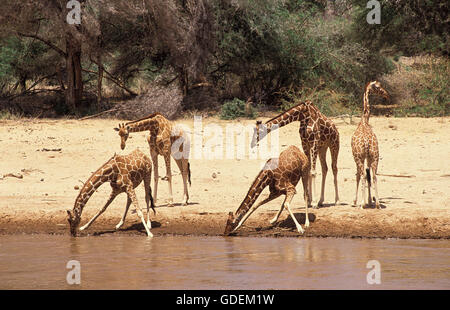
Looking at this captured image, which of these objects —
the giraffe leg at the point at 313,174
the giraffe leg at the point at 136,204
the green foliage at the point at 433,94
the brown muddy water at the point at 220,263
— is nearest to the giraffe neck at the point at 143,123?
the giraffe leg at the point at 136,204

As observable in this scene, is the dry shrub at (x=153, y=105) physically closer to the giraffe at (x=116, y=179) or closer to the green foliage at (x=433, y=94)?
the green foliage at (x=433, y=94)

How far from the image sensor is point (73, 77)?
2067cm

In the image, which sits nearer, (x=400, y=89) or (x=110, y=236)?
(x=110, y=236)

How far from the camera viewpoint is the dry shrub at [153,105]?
19.6 meters

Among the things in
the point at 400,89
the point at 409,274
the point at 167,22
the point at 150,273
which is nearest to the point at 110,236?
the point at 150,273

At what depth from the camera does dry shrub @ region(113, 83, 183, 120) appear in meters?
19.6

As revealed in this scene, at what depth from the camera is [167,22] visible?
66.0 feet

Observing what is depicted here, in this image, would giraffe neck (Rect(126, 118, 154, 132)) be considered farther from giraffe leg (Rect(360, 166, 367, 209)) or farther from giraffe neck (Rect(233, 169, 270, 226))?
giraffe leg (Rect(360, 166, 367, 209))

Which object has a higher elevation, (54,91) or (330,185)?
(54,91)

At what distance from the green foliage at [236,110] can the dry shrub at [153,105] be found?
123 cm

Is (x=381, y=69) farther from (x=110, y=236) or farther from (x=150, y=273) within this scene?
(x=150, y=273)

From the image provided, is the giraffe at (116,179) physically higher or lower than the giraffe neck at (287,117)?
lower
